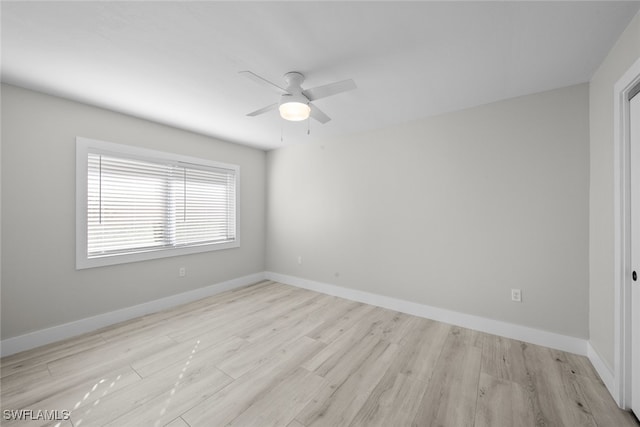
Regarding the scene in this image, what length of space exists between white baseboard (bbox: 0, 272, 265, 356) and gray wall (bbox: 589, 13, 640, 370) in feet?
14.2

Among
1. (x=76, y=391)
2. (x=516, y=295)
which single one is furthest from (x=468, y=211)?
(x=76, y=391)

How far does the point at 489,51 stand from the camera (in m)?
1.81

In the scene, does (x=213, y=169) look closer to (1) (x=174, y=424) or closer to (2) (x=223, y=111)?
(2) (x=223, y=111)

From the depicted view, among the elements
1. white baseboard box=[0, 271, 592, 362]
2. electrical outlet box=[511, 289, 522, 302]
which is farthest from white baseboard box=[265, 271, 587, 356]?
electrical outlet box=[511, 289, 522, 302]

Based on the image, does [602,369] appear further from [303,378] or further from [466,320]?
[303,378]

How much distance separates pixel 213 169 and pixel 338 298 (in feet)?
9.24

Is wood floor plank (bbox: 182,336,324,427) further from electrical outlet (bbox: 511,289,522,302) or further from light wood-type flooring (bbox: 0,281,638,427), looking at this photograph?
electrical outlet (bbox: 511,289,522,302)

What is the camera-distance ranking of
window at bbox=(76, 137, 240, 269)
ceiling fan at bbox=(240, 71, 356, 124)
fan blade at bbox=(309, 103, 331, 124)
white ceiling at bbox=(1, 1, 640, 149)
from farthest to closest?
window at bbox=(76, 137, 240, 269) → fan blade at bbox=(309, 103, 331, 124) → ceiling fan at bbox=(240, 71, 356, 124) → white ceiling at bbox=(1, 1, 640, 149)

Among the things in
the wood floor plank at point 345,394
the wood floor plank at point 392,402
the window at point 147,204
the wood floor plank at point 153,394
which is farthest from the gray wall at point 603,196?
the window at point 147,204

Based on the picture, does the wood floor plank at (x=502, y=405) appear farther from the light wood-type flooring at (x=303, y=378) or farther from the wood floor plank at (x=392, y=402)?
the wood floor plank at (x=392, y=402)

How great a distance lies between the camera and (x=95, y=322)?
8.93 ft

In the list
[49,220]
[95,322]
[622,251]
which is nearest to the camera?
[622,251]

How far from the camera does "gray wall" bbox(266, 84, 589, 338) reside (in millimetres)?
2295

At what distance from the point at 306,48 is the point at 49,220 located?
2.98 meters
